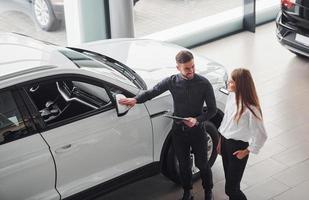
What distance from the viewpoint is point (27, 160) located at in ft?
15.4

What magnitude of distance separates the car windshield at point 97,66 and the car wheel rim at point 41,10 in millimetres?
3027

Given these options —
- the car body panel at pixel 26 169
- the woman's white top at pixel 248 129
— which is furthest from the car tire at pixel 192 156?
the car body panel at pixel 26 169

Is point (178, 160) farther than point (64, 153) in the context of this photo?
Yes

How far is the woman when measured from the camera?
4848 millimetres

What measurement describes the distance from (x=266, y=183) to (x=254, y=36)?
15.5 ft

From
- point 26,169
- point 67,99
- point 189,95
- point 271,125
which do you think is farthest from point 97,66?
point 271,125

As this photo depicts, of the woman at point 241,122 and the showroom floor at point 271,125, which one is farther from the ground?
the woman at point 241,122

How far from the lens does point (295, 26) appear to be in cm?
849

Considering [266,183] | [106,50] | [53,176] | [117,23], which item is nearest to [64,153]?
[53,176]

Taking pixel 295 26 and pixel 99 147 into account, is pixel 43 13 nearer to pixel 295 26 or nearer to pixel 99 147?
pixel 295 26

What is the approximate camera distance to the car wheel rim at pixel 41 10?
852 centimetres

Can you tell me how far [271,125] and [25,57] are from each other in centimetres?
338

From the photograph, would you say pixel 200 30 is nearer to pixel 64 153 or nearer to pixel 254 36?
pixel 254 36

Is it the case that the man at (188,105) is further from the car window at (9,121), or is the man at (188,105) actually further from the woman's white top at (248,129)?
the car window at (9,121)
